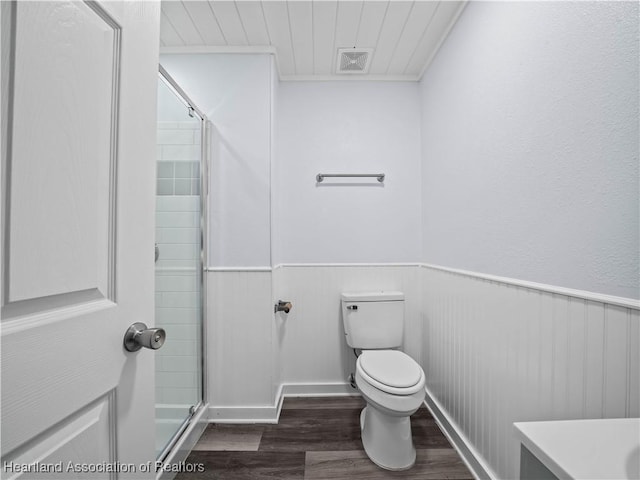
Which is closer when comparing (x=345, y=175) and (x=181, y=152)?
(x=181, y=152)

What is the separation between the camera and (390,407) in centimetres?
136

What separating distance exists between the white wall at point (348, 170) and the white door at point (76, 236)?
1.49 meters

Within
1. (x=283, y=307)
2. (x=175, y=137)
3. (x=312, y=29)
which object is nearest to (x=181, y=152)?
(x=175, y=137)

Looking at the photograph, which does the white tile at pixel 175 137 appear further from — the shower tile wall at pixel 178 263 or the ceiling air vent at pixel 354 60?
the ceiling air vent at pixel 354 60

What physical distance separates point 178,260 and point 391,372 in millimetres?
1265

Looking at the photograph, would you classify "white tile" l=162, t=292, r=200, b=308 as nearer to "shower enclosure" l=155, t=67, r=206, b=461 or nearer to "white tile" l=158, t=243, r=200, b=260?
"shower enclosure" l=155, t=67, r=206, b=461

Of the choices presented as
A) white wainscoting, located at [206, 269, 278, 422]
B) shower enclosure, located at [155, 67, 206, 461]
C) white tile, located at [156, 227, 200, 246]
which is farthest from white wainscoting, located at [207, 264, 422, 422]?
white tile, located at [156, 227, 200, 246]

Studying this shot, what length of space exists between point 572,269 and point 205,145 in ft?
6.20

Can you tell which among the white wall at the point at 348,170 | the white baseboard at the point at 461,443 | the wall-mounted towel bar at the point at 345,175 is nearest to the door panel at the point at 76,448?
the white baseboard at the point at 461,443

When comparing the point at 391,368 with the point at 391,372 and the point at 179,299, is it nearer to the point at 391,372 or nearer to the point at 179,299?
the point at 391,372

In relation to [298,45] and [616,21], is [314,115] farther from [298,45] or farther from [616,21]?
[616,21]

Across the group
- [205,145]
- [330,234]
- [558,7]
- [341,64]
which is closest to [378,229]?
[330,234]

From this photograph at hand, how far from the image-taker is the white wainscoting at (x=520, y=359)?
783 millimetres

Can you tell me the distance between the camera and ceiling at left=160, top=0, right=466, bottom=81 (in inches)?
60.1
